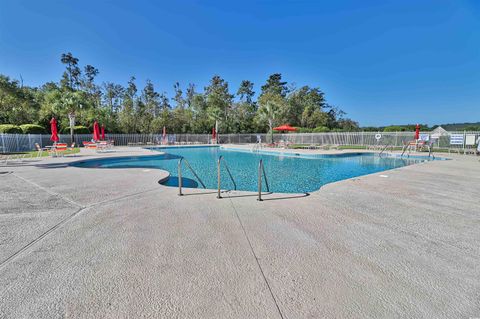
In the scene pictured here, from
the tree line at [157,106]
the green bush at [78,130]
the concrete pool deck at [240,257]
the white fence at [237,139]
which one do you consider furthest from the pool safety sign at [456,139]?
the green bush at [78,130]

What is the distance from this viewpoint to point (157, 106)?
3950 cm

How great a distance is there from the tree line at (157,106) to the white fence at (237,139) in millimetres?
2053

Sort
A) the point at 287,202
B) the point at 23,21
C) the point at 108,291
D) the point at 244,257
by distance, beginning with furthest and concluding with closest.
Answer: the point at 23,21 < the point at 287,202 < the point at 244,257 < the point at 108,291

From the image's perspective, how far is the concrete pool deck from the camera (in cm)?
162

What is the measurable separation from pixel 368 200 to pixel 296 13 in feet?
76.0

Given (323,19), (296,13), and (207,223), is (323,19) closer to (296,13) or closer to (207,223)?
(296,13)

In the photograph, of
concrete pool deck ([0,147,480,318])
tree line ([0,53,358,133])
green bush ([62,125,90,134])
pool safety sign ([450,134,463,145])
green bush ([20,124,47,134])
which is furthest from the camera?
green bush ([62,125,90,134])

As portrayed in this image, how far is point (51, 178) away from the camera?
6.46 metres

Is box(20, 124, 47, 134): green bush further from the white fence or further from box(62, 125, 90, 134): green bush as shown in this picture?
box(62, 125, 90, 134): green bush

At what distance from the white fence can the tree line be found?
6.73 ft

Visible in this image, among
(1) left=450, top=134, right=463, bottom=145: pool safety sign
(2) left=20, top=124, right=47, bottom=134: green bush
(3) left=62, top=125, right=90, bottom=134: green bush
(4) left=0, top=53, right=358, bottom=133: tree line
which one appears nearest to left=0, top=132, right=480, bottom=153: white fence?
(1) left=450, top=134, right=463, bottom=145: pool safety sign

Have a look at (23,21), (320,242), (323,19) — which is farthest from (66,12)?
(323,19)

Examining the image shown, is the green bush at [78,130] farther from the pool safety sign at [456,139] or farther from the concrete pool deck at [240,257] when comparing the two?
the pool safety sign at [456,139]

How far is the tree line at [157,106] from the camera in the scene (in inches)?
873
